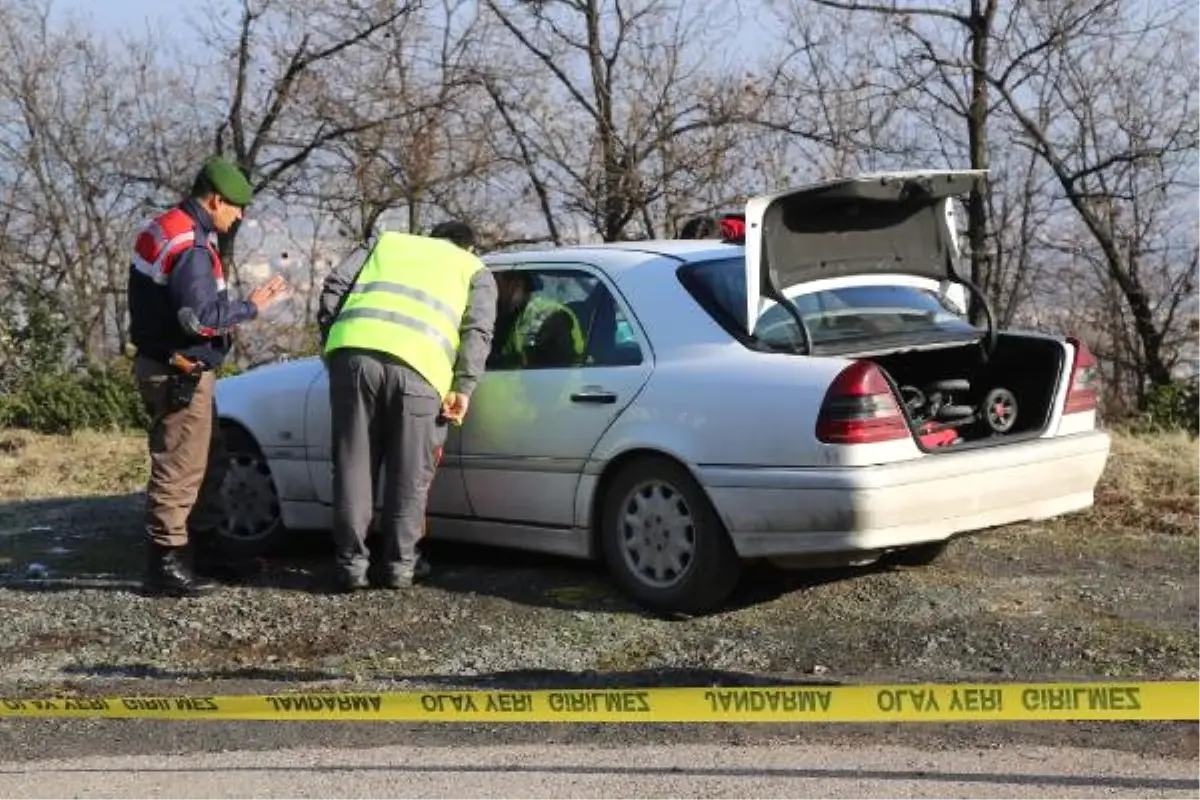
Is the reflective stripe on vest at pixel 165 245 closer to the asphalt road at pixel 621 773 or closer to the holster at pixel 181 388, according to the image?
the holster at pixel 181 388

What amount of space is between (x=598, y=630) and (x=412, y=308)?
5.31 ft

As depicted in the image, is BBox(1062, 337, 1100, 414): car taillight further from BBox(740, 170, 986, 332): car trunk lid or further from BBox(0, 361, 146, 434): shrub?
BBox(0, 361, 146, 434): shrub

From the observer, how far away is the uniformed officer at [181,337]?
635cm

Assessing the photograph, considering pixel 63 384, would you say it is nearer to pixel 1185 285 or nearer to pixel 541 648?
pixel 541 648

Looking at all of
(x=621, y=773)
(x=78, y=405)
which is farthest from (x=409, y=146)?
(x=621, y=773)

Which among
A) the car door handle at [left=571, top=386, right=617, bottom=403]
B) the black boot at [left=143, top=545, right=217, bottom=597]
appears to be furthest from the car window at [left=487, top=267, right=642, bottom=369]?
the black boot at [left=143, top=545, right=217, bottom=597]

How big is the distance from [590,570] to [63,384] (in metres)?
9.74

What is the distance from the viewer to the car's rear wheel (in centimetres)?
735

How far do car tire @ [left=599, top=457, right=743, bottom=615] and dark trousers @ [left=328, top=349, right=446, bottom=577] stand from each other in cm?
85

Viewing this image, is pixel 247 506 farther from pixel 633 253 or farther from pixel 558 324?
pixel 633 253

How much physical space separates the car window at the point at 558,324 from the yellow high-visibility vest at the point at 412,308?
291mm

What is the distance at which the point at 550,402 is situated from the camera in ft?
20.6

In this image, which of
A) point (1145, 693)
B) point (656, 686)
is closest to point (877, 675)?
point (656, 686)

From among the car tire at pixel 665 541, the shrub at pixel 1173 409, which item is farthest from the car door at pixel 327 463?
the shrub at pixel 1173 409
